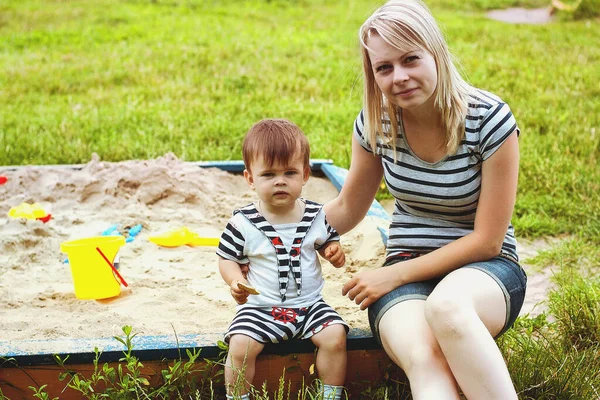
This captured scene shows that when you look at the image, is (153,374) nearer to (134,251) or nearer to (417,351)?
(417,351)

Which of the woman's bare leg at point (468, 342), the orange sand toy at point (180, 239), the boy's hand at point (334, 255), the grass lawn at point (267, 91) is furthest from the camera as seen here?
the grass lawn at point (267, 91)

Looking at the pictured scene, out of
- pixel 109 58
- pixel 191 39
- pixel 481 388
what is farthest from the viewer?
pixel 191 39

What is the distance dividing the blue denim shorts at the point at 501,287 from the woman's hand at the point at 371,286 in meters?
0.02

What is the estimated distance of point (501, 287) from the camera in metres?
2.08

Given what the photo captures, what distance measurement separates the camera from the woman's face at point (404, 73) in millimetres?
2115

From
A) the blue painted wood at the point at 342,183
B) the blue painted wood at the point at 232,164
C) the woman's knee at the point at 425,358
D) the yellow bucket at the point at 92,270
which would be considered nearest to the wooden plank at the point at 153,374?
the woman's knee at the point at 425,358

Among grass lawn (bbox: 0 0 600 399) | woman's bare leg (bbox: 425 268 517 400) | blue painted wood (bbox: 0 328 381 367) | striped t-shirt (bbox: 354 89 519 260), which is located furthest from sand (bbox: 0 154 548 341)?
woman's bare leg (bbox: 425 268 517 400)

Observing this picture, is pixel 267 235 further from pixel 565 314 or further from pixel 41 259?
pixel 41 259

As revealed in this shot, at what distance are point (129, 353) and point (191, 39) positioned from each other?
6528 millimetres

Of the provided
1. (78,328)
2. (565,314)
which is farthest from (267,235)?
(565,314)

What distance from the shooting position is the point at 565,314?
2627 millimetres

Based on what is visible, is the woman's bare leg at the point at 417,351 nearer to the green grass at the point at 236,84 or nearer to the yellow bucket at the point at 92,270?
the green grass at the point at 236,84

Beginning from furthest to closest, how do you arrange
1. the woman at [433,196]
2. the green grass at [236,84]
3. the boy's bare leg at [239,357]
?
Answer: 1. the green grass at [236,84]
2. the boy's bare leg at [239,357]
3. the woman at [433,196]

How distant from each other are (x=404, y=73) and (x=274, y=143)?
1.36ft
